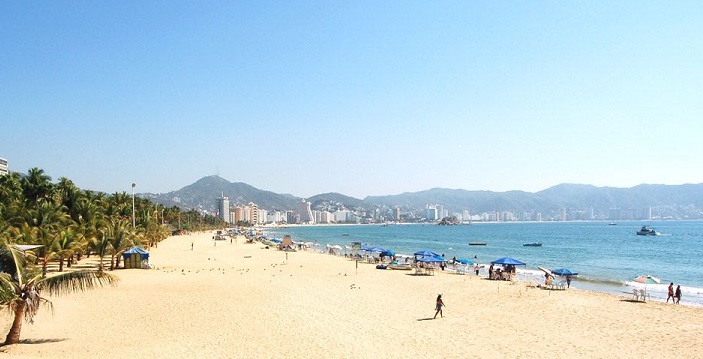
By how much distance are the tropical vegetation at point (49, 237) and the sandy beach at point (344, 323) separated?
152cm

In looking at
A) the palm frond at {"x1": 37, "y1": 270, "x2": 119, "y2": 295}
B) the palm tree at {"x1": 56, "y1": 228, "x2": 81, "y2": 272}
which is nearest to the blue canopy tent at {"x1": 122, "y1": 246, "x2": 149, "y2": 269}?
the palm tree at {"x1": 56, "y1": 228, "x2": 81, "y2": 272}

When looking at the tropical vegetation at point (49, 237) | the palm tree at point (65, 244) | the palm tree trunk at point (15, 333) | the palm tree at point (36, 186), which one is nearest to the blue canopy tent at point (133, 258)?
the tropical vegetation at point (49, 237)

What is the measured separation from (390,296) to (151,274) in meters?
15.2

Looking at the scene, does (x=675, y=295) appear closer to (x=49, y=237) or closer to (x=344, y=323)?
(x=344, y=323)

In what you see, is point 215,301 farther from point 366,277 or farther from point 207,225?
point 207,225

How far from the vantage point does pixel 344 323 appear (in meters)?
16.6

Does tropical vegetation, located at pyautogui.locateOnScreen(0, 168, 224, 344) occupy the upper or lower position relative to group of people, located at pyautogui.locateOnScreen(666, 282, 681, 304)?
upper

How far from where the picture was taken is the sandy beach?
13195 millimetres

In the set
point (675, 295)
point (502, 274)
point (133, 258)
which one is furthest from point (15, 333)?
point (675, 295)

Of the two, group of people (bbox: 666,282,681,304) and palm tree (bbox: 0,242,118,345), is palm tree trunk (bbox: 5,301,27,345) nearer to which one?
palm tree (bbox: 0,242,118,345)

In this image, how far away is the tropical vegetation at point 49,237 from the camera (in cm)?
1195

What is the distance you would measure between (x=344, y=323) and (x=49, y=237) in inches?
703

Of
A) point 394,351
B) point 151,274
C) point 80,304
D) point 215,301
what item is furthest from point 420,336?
point 151,274

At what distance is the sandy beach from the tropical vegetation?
5.00ft
